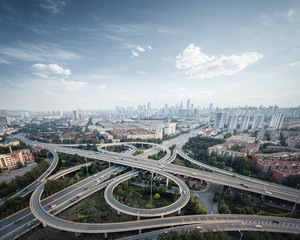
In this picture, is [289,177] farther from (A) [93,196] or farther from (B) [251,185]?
(A) [93,196]

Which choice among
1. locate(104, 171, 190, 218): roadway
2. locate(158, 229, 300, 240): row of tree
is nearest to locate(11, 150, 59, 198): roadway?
locate(104, 171, 190, 218): roadway

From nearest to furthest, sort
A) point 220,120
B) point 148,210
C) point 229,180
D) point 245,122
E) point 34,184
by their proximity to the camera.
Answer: point 148,210, point 34,184, point 229,180, point 245,122, point 220,120

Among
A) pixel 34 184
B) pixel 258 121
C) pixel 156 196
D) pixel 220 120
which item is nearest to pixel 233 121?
pixel 220 120

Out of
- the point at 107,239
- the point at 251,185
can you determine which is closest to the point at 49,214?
the point at 107,239

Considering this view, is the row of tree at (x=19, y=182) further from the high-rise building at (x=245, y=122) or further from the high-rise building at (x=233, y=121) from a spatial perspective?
the high-rise building at (x=245, y=122)

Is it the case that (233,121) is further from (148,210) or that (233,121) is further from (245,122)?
(148,210)

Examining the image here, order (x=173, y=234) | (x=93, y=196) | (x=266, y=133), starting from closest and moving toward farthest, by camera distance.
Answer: (x=173, y=234)
(x=93, y=196)
(x=266, y=133)

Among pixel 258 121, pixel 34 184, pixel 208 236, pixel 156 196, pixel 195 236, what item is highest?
pixel 258 121

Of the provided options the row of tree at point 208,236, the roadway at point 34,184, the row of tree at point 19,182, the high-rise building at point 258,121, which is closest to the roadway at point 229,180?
the row of tree at point 208,236
